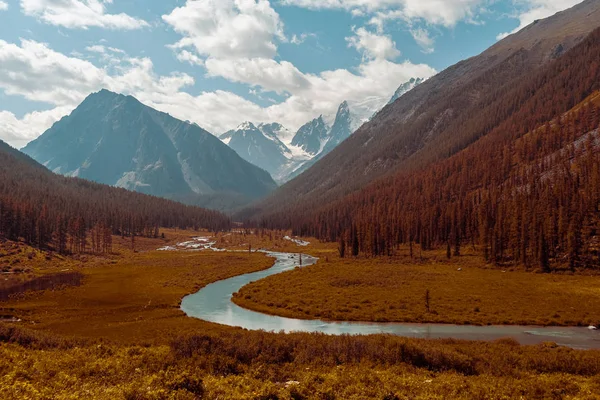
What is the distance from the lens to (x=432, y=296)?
67.2 meters

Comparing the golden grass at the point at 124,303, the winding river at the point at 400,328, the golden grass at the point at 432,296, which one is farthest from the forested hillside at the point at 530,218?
the golden grass at the point at 124,303

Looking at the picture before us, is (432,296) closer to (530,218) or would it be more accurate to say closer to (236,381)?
(236,381)

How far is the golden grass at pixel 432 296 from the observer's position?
54844mm

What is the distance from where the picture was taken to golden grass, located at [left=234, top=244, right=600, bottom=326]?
5484 centimetres

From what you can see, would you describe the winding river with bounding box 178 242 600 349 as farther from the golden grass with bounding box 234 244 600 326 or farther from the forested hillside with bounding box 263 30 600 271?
the forested hillside with bounding box 263 30 600 271

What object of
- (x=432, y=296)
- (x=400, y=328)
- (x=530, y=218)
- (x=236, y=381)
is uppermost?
(x=530, y=218)

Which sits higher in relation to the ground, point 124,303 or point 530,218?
point 530,218

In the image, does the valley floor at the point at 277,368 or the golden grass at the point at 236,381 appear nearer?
the golden grass at the point at 236,381

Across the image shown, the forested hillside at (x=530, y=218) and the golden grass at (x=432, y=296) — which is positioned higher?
the forested hillside at (x=530, y=218)

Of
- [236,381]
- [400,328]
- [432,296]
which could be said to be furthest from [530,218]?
[236,381]

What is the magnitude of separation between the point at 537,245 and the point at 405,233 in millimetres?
73292

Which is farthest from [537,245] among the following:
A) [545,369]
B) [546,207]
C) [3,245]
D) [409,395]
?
[3,245]

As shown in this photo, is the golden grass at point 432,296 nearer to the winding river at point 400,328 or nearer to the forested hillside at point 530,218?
the winding river at point 400,328

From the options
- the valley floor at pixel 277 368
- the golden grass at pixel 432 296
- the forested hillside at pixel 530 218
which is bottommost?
the golden grass at pixel 432 296
